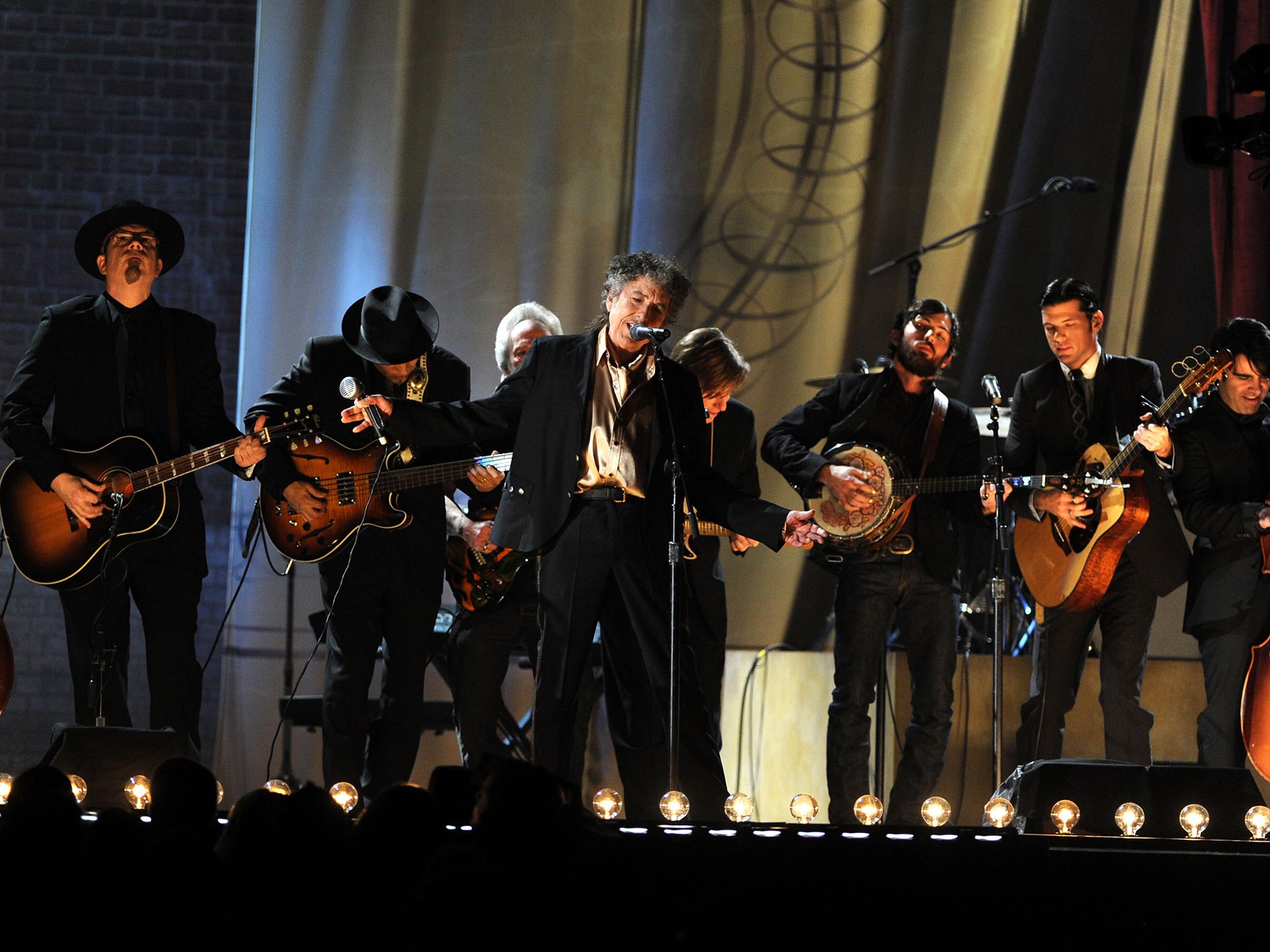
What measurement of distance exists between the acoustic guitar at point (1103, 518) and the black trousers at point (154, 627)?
9.61 feet

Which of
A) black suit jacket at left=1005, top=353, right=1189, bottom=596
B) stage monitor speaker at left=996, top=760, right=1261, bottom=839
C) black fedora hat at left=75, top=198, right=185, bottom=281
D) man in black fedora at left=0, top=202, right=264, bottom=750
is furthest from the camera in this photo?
black suit jacket at left=1005, top=353, right=1189, bottom=596

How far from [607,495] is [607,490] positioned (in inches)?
0.8

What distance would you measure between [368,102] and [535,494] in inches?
121

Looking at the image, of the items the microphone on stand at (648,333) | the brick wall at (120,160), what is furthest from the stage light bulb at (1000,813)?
the brick wall at (120,160)

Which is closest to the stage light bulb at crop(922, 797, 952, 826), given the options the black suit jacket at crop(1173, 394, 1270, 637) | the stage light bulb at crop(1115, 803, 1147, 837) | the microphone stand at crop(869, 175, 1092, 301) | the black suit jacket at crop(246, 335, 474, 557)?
the stage light bulb at crop(1115, 803, 1147, 837)

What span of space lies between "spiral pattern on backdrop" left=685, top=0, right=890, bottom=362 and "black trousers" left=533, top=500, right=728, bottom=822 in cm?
279

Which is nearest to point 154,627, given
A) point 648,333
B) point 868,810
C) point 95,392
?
point 95,392

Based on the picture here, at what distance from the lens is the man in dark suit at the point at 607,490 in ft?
14.4

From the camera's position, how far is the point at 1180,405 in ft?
17.2

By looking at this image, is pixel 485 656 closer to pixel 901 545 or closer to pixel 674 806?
pixel 901 545

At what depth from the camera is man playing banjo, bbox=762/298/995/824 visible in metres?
5.27

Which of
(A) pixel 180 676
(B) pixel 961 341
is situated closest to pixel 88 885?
(A) pixel 180 676

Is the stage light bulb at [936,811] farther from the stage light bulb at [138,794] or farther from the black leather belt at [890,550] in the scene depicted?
the stage light bulb at [138,794]

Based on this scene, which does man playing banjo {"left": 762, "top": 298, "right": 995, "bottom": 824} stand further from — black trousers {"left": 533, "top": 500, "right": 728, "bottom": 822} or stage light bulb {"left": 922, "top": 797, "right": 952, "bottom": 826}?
stage light bulb {"left": 922, "top": 797, "right": 952, "bottom": 826}
